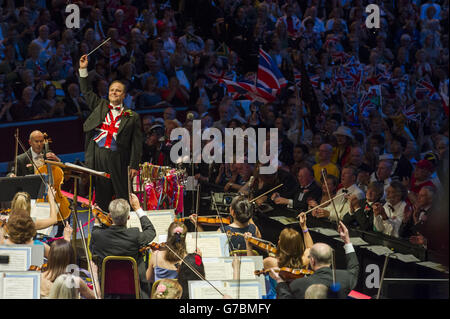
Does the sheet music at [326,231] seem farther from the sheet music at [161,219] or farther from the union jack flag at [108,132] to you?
the union jack flag at [108,132]

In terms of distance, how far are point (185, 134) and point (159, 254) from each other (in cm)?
428

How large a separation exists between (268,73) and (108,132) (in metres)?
3.91

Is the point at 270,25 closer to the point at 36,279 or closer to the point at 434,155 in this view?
the point at 434,155

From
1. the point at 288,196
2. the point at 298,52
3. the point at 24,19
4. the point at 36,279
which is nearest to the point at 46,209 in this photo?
the point at 36,279

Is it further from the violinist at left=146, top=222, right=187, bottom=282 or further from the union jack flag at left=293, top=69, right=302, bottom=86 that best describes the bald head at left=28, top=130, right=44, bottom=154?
the union jack flag at left=293, top=69, right=302, bottom=86

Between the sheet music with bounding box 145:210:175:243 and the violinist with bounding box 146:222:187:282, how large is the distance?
83cm

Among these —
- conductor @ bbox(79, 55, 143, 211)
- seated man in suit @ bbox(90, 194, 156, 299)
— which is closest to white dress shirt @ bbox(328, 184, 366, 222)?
conductor @ bbox(79, 55, 143, 211)

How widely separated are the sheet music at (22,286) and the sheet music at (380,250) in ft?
10.9

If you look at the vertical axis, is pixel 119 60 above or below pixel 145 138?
above

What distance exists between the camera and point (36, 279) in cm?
537

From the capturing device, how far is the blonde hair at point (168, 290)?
17.4 ft

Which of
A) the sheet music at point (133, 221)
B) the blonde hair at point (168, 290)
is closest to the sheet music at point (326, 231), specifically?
the sheet music at point (133, 221)

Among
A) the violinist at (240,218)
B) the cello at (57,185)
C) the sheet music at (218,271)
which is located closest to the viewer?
the sheet music at (218,271)

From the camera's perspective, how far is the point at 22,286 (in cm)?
536
